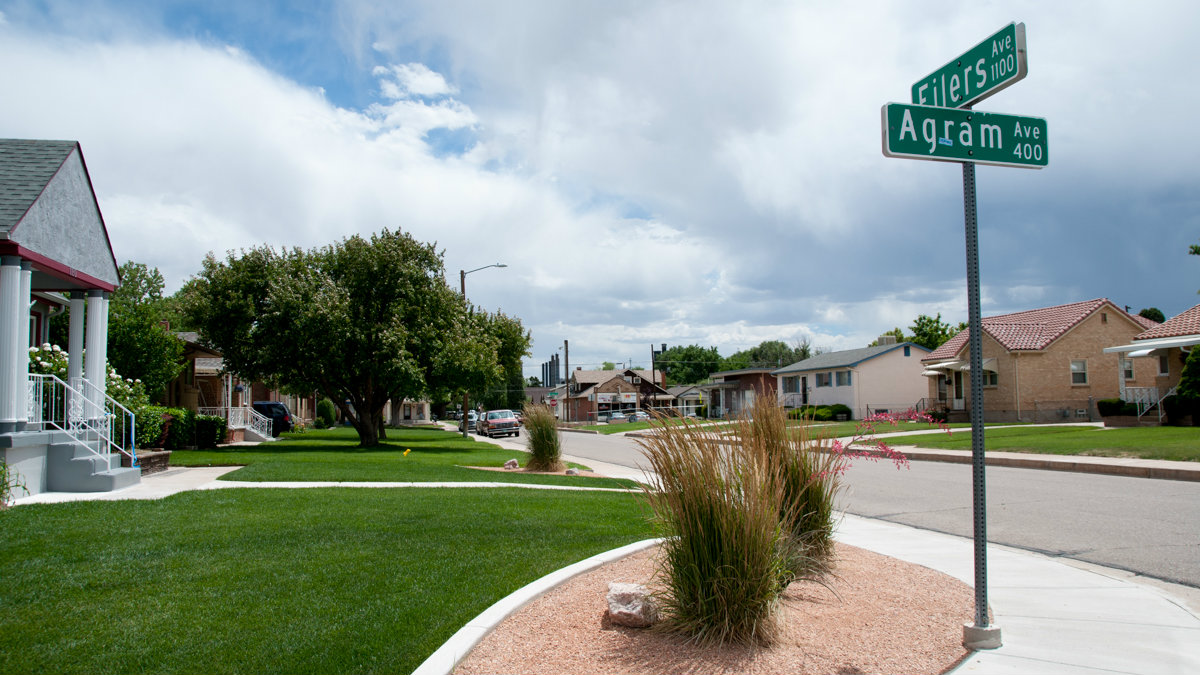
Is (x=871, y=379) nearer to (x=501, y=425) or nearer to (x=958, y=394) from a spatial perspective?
(x=958, y=394)

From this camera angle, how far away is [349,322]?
25656 mm

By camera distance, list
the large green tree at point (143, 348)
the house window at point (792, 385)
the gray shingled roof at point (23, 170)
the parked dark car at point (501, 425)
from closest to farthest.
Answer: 1. the gray shingled roof at point (23, 170)
2. the large green tree at point (143, 348)
3. the parked dark car at point (501, 425)
4. the house window at point (792, 385)

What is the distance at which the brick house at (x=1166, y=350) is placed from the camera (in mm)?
27109

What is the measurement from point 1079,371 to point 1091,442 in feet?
61.4

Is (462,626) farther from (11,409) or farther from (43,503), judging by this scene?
(11,409)

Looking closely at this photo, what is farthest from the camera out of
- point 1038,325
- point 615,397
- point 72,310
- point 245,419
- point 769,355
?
point 769,355

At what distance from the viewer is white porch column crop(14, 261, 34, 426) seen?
11406 millimetres

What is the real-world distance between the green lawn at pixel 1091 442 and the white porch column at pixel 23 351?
20505 millimetres

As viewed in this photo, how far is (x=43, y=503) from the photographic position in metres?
10.0

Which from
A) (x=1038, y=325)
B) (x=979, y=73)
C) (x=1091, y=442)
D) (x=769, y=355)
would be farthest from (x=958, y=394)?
(x=769, y=355)

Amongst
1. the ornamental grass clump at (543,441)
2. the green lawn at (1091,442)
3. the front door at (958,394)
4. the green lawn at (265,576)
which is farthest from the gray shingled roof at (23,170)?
the front door at (958,394)

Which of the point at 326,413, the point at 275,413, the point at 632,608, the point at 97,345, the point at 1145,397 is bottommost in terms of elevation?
the point at 326,413

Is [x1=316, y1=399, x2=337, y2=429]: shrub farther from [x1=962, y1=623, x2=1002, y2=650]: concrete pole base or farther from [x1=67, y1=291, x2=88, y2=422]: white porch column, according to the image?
[x1=962, y1=623, x2=1002, y2=650]: concrete pole base

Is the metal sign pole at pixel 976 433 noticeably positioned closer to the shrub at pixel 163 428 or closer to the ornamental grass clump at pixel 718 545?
the ornamental grass clump at pixel 718 545
